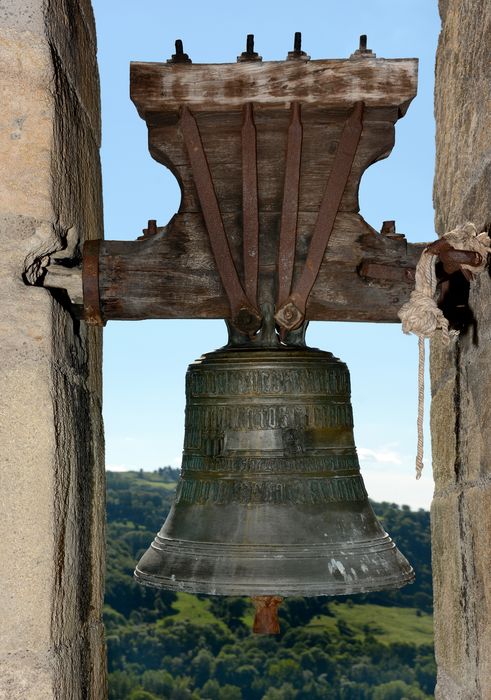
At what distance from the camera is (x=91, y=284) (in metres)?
1.74

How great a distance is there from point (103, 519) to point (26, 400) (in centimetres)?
54

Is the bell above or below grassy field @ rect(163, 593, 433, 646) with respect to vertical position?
above

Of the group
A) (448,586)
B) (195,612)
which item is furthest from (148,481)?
(448,586)

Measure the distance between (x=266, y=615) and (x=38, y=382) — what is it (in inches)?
25.3

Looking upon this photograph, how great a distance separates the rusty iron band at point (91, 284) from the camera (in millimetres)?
1741

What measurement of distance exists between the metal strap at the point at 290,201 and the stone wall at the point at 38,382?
1.34ft

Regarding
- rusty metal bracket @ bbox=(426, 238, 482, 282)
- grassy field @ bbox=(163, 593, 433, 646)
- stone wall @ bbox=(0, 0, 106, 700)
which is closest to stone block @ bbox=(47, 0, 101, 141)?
stone wall @ bbox=(0, 0, 106, 700)

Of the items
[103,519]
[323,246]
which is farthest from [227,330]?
[103,519]

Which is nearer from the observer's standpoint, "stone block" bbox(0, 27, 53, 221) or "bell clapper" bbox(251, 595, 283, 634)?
"stone block" bbox(0, 27, 53, 221)

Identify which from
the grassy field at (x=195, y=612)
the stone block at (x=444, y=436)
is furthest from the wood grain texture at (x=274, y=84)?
the grassy field at (x=195, y=612)

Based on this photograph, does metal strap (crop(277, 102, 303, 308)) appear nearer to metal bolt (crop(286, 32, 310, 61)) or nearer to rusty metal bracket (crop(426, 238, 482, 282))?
metal bolt (crop(286, 32, 310, 61))

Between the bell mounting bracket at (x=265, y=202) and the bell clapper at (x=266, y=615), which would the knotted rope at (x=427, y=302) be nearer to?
the bell mounting bracket at (x=265, y=202)

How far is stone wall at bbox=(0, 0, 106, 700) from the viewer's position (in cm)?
159

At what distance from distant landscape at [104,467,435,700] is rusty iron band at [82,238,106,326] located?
4982 millimetres
